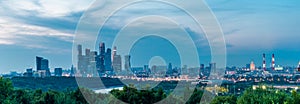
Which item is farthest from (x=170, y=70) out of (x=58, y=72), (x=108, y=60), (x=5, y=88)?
(x=58, y=72)

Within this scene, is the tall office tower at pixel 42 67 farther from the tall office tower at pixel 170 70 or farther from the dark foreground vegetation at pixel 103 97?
the tall office tower at pixel 170 70

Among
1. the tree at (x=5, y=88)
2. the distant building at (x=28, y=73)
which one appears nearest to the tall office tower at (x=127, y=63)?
the tree at (x=5, y=88)

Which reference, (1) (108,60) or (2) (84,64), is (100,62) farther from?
(2) (84,64)

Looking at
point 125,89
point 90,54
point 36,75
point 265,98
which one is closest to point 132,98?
point 125,89

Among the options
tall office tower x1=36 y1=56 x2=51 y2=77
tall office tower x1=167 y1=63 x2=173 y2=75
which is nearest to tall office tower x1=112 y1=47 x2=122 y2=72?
tall office tower x1=167 y1=63 x2=173 y2=75

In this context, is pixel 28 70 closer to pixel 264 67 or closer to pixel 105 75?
pixel 105 75
